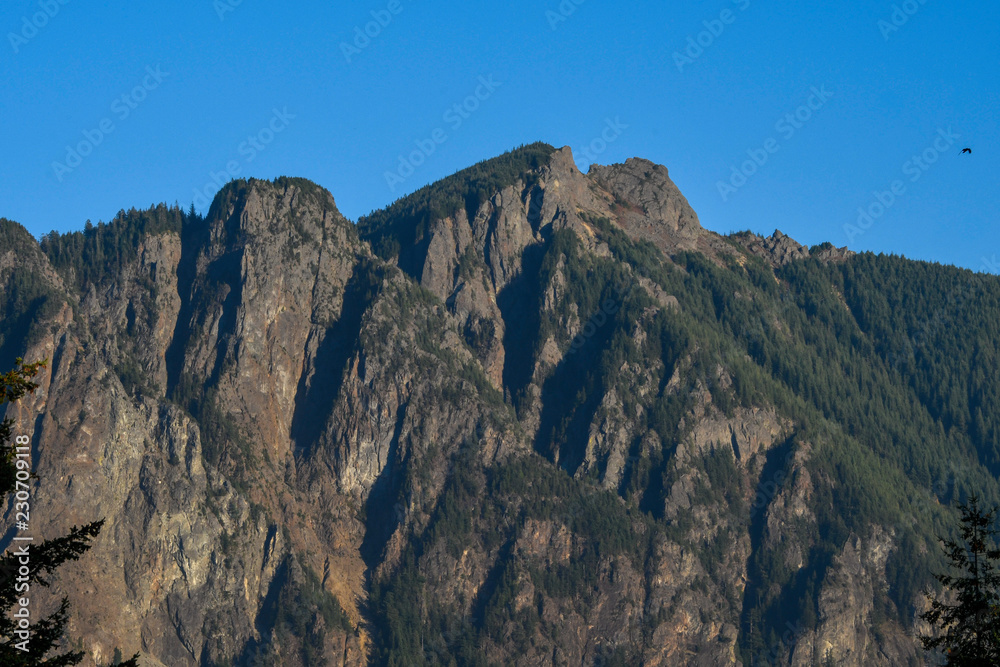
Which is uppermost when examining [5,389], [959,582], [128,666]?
[959,582]

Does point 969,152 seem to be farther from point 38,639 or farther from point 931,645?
point 38,639

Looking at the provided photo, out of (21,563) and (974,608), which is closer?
(21,563)

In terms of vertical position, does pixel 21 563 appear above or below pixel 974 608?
below

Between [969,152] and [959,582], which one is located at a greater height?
[969,152]

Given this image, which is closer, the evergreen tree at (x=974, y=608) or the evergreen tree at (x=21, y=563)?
the evergreen tree at (x=21, y=563)

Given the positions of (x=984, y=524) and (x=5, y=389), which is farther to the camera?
(x=984, y=524)

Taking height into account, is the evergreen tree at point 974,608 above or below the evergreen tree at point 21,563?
above

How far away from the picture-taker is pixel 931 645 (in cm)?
6169

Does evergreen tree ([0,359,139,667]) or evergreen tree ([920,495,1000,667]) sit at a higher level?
evergreen tree ([920,495,1000,667])

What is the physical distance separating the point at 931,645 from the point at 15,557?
40.4 meters

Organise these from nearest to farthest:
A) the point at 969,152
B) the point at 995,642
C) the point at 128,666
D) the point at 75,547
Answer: the point at 128,666, the point at 75,547, the point at 995,642, the point at 969,152

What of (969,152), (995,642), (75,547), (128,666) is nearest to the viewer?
(128,666)

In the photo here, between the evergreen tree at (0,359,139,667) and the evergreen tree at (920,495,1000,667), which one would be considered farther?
the evergreen tree at (920,495,1000,667)

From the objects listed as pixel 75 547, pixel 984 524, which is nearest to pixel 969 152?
pixel 984 524
